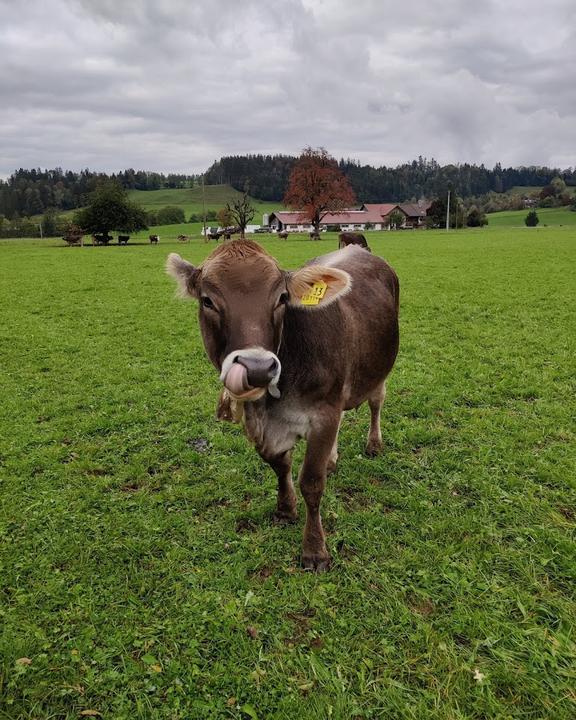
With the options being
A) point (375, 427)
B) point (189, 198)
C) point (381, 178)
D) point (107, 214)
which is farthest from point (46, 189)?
point (375, 427)

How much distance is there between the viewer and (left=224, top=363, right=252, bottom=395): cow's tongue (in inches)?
114

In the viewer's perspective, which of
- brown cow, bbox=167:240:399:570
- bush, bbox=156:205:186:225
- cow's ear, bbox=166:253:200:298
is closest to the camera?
brown cow, bbox=167:240:399:570

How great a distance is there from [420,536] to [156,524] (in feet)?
8.17

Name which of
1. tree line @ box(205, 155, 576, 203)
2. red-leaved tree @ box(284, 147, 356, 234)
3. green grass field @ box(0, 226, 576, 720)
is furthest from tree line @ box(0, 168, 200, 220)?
green grass field @ box(0, 226, 576, 720)

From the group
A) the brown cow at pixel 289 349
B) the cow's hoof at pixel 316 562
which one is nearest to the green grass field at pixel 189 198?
the brown cow at pixel 289 349

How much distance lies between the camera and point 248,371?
9.58ft

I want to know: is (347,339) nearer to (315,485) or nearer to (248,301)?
(315,485)

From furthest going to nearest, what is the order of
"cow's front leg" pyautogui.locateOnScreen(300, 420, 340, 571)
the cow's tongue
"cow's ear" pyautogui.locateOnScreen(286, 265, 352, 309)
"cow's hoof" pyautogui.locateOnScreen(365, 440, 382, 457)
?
"cow's hoof" pyautogui.locateOnScreen(365, 440, 382, 457), "cow's front leg" pyautogui.locateOnScreen(300, 420, 340, 571), "cow's ear" pyautogui.locateOnScreen(286, 265, 352, 309), the cow's tongue

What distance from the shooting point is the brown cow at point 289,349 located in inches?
127

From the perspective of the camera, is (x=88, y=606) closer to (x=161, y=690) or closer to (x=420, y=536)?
(x=161, y=690)

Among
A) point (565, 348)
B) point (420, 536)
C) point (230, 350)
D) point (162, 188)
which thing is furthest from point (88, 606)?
point (162, 188)

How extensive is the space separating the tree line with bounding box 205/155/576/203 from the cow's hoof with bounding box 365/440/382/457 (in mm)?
134016

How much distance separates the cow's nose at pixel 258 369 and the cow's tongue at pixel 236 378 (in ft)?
0.08

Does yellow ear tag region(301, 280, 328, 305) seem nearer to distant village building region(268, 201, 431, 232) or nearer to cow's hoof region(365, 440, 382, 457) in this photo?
cow's hoof region(365, 440, 382, 457)
